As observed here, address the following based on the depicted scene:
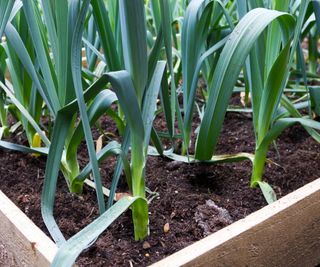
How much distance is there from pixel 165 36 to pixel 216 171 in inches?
14.3

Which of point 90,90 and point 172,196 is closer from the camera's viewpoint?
point 90,90

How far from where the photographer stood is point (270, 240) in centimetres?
82

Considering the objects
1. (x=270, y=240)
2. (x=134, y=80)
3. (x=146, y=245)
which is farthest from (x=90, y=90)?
(x=270, y=240)

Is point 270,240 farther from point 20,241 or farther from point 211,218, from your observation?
point 20,241

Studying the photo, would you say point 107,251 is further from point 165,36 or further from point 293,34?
point 293,34

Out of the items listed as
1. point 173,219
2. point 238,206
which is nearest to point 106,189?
point 173,219

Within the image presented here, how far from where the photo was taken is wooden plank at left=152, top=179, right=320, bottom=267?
73 centimetres

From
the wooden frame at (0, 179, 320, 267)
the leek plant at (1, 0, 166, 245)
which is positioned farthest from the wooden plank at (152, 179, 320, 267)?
the leek plant at (1, 0, 166, 245)

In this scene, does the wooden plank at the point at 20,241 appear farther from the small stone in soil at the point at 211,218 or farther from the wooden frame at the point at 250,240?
the small stone in soil at the point at 211,218

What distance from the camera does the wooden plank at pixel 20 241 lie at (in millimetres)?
741

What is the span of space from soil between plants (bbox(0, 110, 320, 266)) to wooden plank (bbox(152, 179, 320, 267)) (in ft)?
0.27

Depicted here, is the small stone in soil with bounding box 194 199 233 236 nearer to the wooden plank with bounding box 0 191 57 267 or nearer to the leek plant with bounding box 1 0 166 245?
the leek plant with bounding box 1 0 166 245

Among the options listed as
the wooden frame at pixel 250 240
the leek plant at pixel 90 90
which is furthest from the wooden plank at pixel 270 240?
the leek plant at pixel 90 90

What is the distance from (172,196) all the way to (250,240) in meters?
0.21
